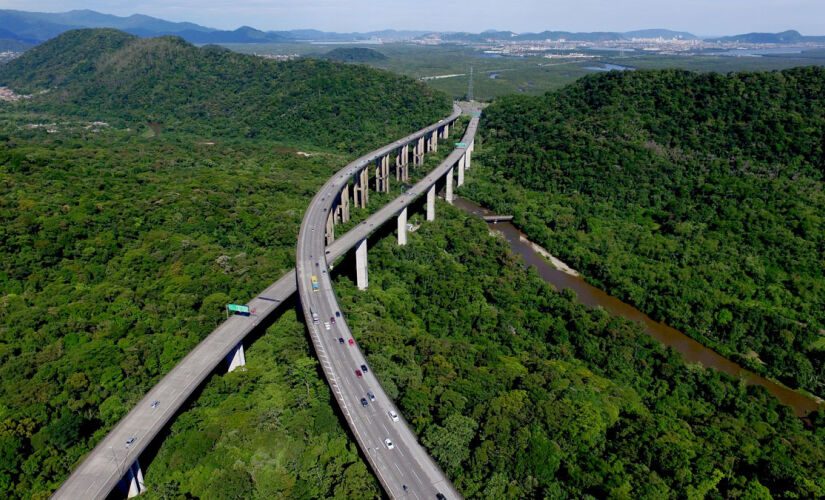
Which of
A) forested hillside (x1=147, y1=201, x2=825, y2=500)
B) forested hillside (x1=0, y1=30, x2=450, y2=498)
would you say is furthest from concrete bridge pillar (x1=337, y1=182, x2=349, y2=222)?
forested hillside (x1=147, y1=201, x2=825, y2=500)

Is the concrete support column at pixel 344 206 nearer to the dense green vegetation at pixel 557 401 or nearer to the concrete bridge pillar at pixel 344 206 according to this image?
the concrete bridge pillar at pixel 344 206

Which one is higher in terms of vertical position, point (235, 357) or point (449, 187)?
point (449, 187)

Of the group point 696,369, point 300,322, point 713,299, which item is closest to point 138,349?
point 300,322

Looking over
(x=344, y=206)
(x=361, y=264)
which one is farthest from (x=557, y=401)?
(x=344, y=206)

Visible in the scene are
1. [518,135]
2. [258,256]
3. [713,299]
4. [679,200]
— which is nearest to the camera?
[713,299]

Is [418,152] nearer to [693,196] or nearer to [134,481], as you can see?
[693,196]

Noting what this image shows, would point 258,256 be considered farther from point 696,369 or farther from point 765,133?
point 765,133
